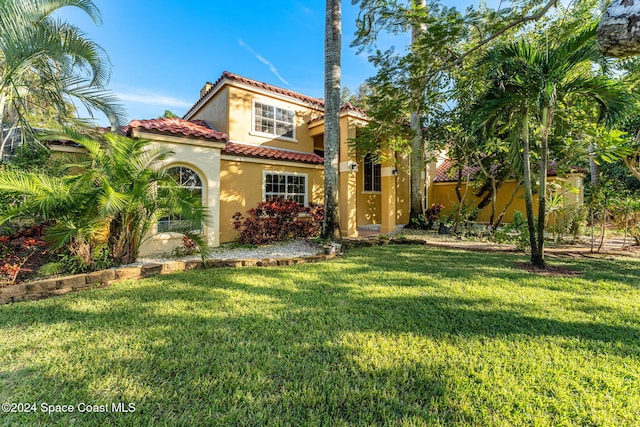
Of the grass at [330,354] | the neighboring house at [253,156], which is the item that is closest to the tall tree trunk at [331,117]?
the neighboring house at [253,156]

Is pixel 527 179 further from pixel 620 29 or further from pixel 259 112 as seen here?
pixel 259 112

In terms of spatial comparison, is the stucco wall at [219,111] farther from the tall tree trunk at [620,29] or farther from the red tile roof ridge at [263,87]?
the tall tree trunk at [620,29]

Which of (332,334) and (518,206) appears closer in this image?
(332,334)

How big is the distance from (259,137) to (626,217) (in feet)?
49.1

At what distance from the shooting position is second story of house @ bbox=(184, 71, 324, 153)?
1253cm

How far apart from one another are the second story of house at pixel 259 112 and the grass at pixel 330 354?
30.1 feet

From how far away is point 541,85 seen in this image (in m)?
5.97

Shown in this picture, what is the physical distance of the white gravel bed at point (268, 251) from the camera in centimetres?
843

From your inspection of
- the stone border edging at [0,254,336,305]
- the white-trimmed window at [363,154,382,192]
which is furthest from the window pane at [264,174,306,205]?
the white-trimmed window at [363,154,382,192]

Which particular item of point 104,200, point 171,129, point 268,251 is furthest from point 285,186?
point 104,200

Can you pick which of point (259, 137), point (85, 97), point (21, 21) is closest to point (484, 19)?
point (259, 137)

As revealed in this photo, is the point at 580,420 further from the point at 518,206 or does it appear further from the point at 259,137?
the point at 518,206

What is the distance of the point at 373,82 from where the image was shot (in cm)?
1034

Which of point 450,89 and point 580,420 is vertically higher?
point 450,89
